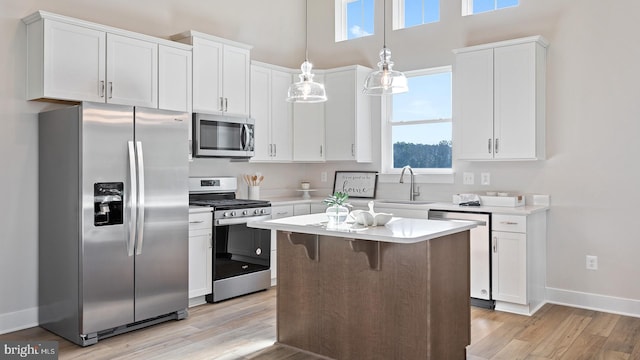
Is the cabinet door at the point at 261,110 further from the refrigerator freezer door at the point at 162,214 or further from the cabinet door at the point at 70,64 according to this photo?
the cabinet door at the point at 70,64

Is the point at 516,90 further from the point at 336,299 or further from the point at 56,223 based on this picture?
the point at 56,223

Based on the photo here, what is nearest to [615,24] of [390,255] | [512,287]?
[512,287]

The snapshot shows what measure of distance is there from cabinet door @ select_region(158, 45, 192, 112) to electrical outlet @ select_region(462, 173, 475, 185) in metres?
2.79

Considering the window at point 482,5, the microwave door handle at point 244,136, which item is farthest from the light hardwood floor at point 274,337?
the window at point 482,5

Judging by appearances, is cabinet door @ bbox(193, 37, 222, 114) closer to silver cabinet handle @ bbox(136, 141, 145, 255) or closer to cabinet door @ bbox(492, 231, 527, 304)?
silver cabinet handle @ bbox(136, 141, 145, 255)

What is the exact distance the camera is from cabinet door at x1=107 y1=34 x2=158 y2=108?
4.02 m

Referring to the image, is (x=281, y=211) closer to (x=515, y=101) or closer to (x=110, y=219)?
(x=110, y=219)

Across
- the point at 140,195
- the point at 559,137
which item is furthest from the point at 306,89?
→ the point at 559,137

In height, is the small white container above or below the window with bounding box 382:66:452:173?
below

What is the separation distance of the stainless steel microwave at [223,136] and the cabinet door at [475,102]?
6.88 ft

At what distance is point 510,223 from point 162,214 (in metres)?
2.88

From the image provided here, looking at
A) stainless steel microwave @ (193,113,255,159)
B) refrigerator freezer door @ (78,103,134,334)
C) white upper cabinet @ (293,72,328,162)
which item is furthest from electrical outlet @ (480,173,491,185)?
refrigerator freezer door @ (78,103,134,334)

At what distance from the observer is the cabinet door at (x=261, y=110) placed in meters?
5.33

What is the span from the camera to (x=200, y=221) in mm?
4395
